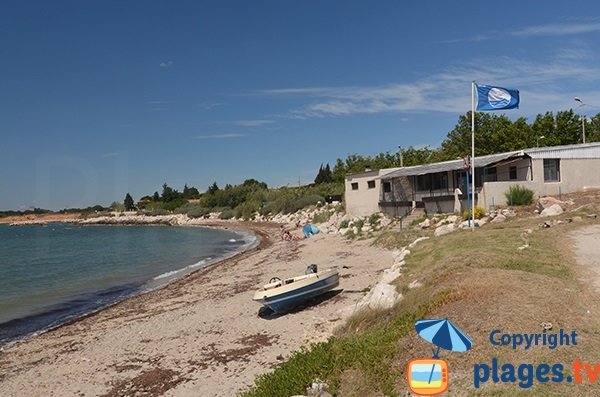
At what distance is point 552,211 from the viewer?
22.3 metres

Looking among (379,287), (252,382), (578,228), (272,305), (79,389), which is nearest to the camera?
(252,382)

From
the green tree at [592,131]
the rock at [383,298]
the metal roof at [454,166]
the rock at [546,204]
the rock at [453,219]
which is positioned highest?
the green tree at [592,131]

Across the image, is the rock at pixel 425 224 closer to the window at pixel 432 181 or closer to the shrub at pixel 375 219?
the shrub at pixel 375 219

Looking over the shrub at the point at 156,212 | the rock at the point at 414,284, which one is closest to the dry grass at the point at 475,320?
the rock at the point at 414,284

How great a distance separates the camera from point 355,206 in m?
42.4

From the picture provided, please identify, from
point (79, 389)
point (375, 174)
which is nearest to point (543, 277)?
point (79, 389)

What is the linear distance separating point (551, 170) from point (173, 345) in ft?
89.7

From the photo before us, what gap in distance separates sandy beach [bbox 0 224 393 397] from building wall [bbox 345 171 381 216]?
1846 centimetres

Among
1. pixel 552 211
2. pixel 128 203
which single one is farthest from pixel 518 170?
pixel 128 203

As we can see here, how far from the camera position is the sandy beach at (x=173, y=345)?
10867 millimetres

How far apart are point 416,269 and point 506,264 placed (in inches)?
110

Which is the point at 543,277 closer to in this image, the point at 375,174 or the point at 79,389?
the point at 79,389

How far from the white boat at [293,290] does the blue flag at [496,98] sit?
924cm

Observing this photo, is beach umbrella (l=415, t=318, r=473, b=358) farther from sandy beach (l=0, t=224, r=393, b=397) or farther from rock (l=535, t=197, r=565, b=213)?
rock (l=535, t=197, r=565, b=213)
